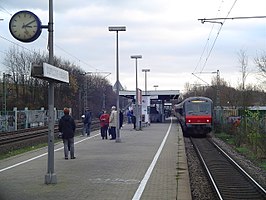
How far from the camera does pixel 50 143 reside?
449 inches

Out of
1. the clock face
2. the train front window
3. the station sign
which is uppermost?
the clock face

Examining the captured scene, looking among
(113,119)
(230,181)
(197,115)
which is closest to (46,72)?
(230,181)

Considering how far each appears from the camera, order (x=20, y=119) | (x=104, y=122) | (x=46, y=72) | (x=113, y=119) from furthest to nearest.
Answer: (x=20, y=119) → (x=104, y=122) → (x=113, y=119) → (x=46, y=72)

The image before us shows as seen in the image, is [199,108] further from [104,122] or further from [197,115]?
[104,122]

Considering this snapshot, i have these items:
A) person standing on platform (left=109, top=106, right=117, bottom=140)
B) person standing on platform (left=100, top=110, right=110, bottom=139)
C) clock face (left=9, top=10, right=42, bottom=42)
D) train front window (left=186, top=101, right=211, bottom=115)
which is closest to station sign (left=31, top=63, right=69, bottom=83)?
clock face (left=9, top=10, right=42, bottom=42)

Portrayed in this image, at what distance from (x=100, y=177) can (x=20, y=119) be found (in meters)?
35.6

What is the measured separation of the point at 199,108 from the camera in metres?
36.5

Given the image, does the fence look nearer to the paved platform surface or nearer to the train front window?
the train front window

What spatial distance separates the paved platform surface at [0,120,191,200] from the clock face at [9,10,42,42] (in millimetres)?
3418

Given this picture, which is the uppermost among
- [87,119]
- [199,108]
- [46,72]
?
[46,72]

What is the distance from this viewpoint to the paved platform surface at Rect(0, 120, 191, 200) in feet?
33.2

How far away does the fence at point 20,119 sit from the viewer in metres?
42.9

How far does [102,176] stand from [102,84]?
7540cm

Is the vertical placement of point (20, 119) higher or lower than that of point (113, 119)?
lower
